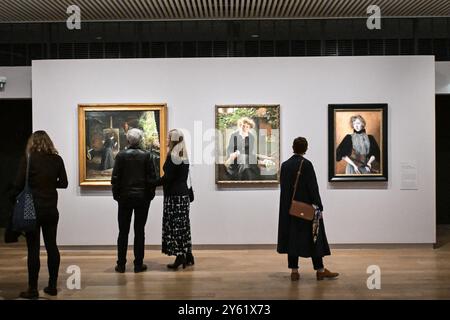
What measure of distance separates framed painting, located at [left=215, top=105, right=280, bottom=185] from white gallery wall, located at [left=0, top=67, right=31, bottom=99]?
13.0 ft

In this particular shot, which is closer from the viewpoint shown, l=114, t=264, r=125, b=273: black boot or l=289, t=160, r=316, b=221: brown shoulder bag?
l=289, t=160, r=316, b=221: brown shoulder bag

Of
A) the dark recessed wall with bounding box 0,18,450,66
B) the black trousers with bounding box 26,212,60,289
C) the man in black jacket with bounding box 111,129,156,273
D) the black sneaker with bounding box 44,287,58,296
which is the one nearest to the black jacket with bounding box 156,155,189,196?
the man in black jacket with bounding box 111,129,156,273

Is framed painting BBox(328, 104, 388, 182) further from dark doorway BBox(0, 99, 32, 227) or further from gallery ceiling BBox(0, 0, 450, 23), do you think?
dark doorway BBox(0, 99, 32, 227)

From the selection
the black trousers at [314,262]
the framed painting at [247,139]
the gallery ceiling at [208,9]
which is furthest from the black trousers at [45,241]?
the gallery ceiling at [208,9]

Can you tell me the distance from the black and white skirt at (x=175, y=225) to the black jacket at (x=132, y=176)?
1.36 ft

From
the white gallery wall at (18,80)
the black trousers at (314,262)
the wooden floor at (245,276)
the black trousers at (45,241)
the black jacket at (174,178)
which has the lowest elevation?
the wooden floor at (245,276)

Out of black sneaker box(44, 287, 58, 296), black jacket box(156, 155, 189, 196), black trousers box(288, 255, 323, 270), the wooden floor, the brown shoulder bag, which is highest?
black jacket box(156, 155, 189, 196)

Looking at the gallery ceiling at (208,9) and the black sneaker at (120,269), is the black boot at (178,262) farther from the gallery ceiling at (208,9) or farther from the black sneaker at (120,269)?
the gallery ceiling at (208,9)

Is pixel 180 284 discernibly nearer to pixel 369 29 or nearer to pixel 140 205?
pixel 140 205

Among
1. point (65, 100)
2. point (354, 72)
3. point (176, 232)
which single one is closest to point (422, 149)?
point (354, 72)

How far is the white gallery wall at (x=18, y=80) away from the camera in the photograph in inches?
448

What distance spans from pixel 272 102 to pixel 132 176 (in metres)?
3.45

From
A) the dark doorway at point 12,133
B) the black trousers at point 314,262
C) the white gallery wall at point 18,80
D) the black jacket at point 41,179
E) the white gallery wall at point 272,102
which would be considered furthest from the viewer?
the dark doorway at point 12,133

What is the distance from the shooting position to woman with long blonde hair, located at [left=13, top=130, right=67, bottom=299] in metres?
6.79
